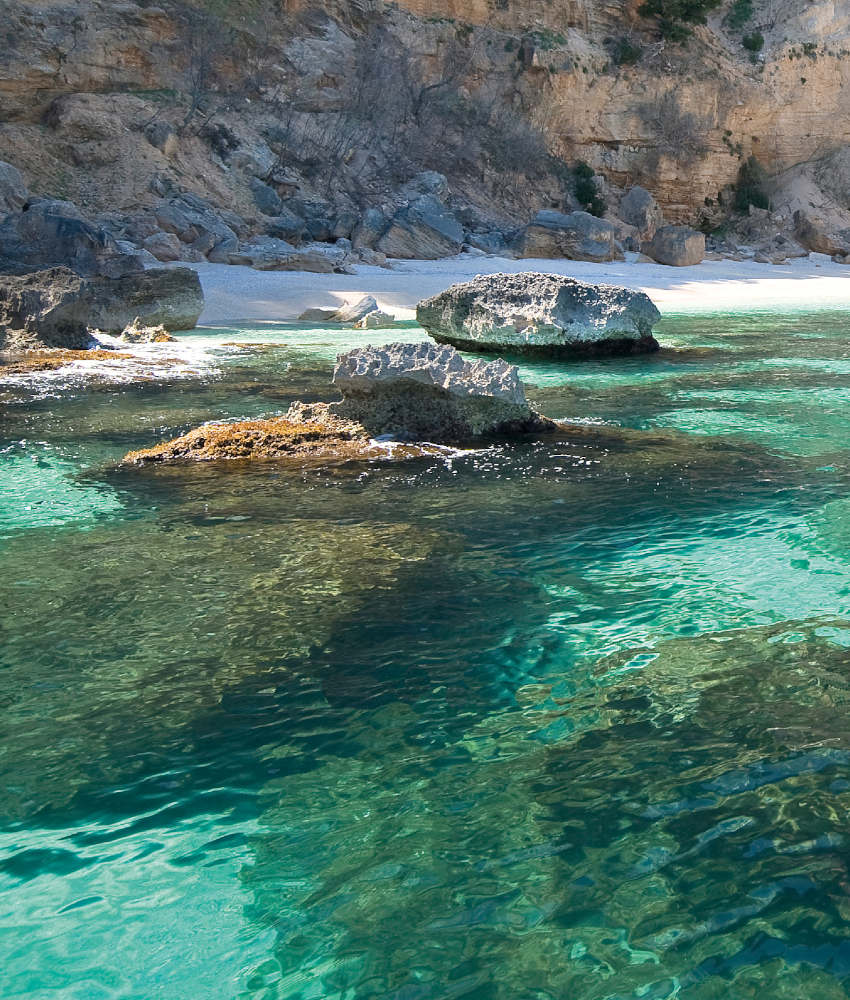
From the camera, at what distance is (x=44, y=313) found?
1194 cm

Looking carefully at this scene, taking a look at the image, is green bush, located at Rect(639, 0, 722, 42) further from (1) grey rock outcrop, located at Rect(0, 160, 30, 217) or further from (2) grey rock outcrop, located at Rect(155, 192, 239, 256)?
(1) grey rock outcrop, located at Rect(0, 160, 30, 217)

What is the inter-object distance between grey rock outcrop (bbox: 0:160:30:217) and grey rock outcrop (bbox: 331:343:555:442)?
51.1 ft

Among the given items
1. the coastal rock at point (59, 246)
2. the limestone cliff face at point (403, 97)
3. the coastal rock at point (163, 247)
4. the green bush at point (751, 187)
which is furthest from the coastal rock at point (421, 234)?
the green bush at point (751, 187)

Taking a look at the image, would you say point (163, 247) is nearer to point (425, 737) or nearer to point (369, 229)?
point (369, 229)

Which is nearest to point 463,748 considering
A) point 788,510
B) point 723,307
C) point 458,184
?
Answer: point 788,510

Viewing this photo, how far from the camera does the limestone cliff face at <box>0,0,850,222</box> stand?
23.9 metres

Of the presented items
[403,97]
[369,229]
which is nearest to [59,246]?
[369,229]

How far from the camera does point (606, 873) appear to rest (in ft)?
7.41

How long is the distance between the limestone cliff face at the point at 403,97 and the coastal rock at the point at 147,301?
889 centimetres

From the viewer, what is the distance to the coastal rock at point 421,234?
2397 centimetres

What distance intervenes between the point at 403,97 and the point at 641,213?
770 cm

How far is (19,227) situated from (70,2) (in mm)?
11793

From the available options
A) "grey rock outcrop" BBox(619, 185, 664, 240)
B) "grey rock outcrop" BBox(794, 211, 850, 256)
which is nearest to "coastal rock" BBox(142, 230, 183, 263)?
"grey rock outcrop" BBox(619, 185, 664, 240)

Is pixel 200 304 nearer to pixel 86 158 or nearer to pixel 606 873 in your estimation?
pixel 86 158
